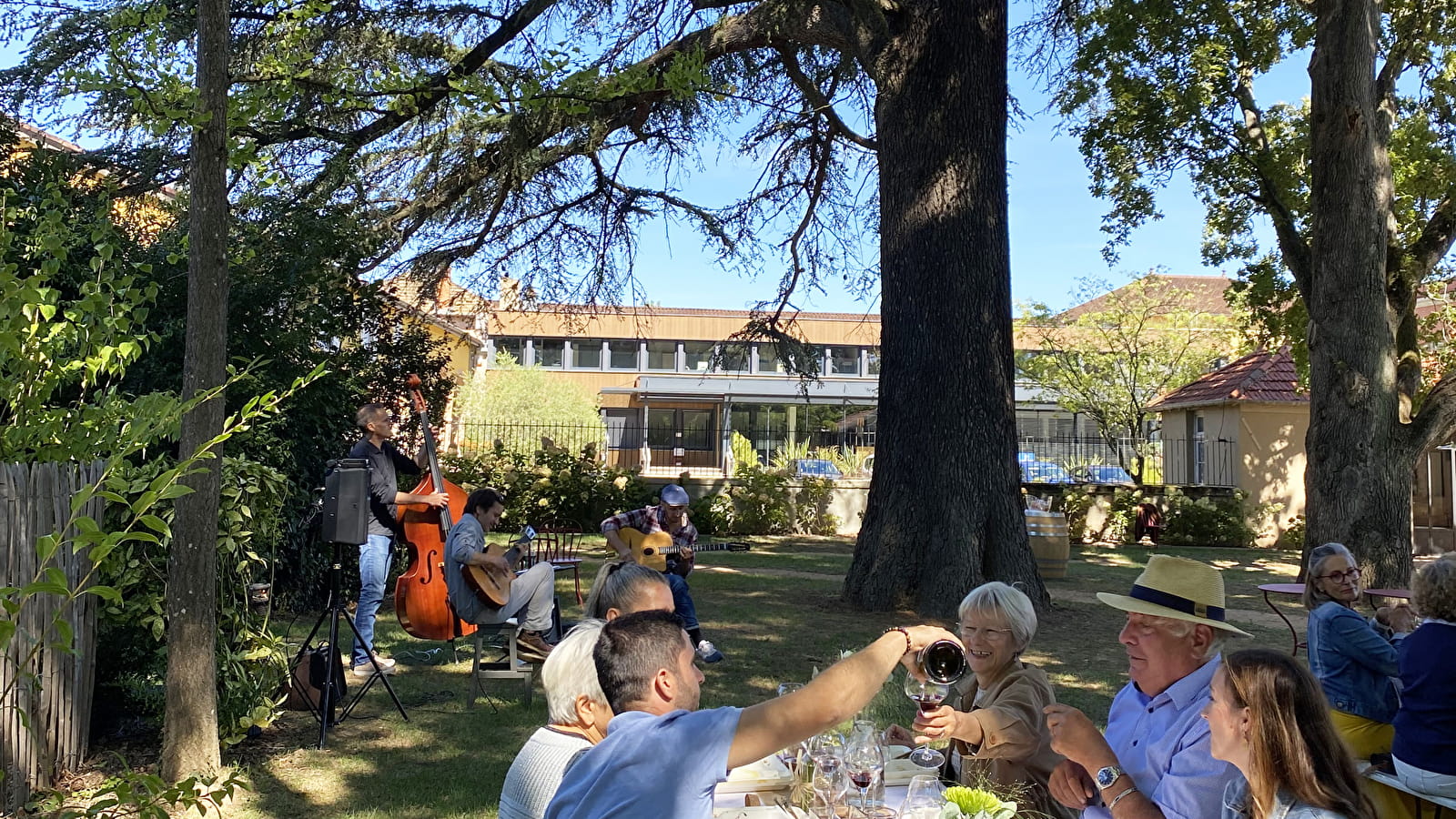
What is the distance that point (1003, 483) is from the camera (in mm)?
9828

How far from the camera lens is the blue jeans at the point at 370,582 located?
23.3 feet

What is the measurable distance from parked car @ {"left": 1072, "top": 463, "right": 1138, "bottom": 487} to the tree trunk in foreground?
20279 mm

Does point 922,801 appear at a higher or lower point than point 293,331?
lower

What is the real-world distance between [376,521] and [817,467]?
15207mm

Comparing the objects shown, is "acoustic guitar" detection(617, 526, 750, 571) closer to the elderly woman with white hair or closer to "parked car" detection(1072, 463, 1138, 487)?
the elderly woman with white hair

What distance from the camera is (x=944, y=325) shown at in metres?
9.91

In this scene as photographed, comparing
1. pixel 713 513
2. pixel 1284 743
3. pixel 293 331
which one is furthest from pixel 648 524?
pixel 713 513

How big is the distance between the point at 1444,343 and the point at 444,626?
18.9 m

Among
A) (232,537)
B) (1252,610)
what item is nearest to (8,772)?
(232,537)

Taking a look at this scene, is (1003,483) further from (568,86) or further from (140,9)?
(140,9)

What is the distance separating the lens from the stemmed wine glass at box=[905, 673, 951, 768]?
8.83 feet

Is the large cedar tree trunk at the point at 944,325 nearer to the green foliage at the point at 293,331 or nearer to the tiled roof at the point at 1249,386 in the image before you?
the green foliage at the point at 293,331

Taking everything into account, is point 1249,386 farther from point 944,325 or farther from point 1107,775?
point 1107,775

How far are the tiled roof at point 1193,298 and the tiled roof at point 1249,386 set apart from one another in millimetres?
1747
